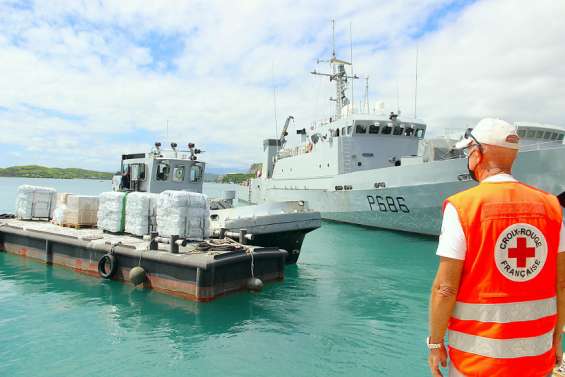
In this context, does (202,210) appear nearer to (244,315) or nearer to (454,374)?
(244,315)

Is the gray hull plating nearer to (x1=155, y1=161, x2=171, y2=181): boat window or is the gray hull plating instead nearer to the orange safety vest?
(x1=155, y1=161, x2=171, y2=181): boat window

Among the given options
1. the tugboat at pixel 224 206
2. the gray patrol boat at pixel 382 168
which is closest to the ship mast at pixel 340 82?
the gray patrol boat at pixel 382 168

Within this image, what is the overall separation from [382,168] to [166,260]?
13.1 meters

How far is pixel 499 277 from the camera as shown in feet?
6.94

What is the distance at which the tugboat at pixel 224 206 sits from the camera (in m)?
11.7

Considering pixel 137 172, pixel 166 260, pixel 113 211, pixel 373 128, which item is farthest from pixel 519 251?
pixel 373 128

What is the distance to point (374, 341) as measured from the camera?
277 inches

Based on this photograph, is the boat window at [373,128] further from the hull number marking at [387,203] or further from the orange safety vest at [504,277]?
the orange safety vest at [504,277]

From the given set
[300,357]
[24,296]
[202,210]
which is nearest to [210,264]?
[202,210]

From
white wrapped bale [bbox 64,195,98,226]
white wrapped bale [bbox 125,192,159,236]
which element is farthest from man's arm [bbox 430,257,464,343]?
white wrapped bale [bbox 64,195,98,226]

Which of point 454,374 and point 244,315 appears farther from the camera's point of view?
point 244,315

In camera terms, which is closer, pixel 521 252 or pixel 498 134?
pixel 521 252

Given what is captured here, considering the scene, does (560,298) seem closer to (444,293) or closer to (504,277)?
(504,277)

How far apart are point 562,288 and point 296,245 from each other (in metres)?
10.7
